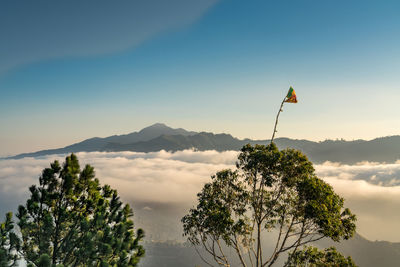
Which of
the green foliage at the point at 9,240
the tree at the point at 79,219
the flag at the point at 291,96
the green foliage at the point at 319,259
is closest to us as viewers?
the tree at the point at 79,219

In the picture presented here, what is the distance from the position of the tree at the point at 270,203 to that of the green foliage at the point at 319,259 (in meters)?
0.64

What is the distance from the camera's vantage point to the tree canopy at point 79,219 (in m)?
12.5

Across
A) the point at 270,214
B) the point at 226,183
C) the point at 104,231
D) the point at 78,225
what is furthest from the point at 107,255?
the point at 270,214

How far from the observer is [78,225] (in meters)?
13.9

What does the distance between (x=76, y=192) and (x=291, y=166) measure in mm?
13597

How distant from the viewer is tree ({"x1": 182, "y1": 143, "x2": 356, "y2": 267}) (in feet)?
51.1

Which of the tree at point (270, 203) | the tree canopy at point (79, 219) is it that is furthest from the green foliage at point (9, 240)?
the tree at point (270, 203)

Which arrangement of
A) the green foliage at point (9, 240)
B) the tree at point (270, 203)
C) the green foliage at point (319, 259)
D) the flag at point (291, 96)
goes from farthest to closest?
1. the flag at point (291, 96)
2. the green foliage at point (319, 259)
3. the tree at point (270, 203)
4. the green foliage at point (9, 240)

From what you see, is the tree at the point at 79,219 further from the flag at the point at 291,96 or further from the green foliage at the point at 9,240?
the flag at the point at 291,96

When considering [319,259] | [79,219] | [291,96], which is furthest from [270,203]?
[79,219]

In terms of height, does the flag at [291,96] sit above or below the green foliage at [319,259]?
above

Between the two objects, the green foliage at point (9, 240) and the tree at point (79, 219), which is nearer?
the tree at point (79, 219)

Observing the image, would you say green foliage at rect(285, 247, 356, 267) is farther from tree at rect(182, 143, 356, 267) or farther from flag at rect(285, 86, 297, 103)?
flag at rect(285, 86, 297, 103)

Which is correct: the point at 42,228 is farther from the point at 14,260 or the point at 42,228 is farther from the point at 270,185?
the point at 270,185
